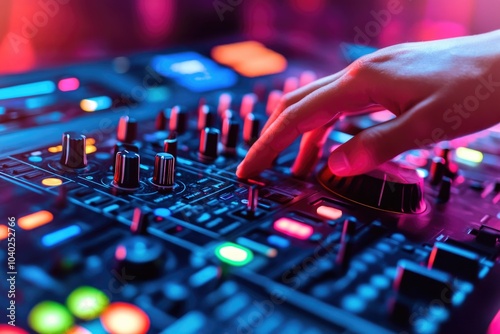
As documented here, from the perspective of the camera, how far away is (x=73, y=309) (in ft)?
2.20

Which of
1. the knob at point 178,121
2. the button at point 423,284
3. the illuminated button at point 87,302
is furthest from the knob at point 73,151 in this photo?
the button at point 423,284

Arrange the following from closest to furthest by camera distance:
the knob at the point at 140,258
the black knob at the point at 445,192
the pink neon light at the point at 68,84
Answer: the knob at the point at 140,258 < the black knob at the point at 445,192 < the pink neon light at the point at 68,84

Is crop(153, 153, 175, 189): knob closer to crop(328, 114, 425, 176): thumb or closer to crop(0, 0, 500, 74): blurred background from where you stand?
crop(328, 114, 425, 176): thumb

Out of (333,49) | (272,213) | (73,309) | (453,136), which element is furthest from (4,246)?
(333,49)

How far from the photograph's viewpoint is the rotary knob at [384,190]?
1.08 meters

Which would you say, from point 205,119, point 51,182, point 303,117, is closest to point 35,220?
point 51,182

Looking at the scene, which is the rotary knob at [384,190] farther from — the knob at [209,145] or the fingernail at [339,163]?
→ the knob at [209,145]

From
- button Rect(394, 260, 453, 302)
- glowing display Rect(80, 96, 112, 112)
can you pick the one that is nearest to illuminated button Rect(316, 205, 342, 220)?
button Rect(394, 260, 453, 302)

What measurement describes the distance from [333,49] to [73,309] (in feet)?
5.67

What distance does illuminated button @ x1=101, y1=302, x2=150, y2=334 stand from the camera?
0.65m

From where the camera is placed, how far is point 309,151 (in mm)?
1230

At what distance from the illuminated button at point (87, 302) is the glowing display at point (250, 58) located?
136 cm

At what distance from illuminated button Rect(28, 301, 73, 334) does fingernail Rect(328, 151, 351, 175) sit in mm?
579

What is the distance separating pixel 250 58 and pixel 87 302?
1.53 meters
